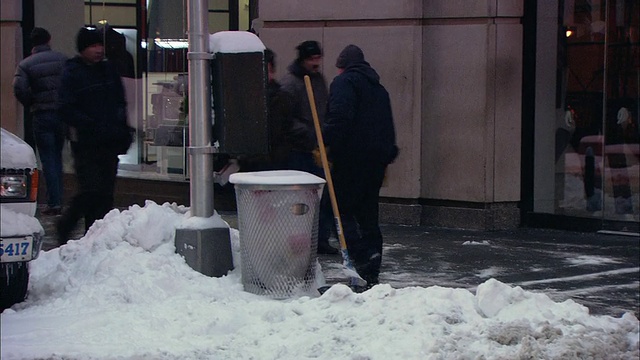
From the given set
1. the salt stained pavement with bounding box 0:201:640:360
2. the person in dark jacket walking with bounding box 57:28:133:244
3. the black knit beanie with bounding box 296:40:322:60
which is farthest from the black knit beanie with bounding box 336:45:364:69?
the person in dark jacket walking with bounding box 57:28:133:244

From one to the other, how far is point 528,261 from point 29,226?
4727 mm

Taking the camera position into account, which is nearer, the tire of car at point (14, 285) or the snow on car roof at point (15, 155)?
the snow on car roof at point (15, 155)

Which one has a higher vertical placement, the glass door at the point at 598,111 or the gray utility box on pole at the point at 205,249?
the glass door at the point at 598,111

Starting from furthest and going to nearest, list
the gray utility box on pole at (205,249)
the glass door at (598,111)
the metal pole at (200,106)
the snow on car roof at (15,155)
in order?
1. the glass door at (598,111)
2. the metal pole at (200,106)
3. the gray utility box on pole at (205,249)
4. the snow on car roof at (15,155)

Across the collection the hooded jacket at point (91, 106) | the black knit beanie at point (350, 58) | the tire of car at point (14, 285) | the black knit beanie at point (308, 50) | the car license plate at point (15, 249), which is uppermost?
the black knit beanie at point (308, 50)

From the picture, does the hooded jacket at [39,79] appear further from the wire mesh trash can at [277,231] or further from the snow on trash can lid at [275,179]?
the wire mesh trash can at [277,231]

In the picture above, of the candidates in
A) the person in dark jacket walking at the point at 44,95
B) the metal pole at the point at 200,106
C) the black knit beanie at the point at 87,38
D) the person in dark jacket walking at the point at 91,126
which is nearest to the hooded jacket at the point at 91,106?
the person in dark jacket walking at the point at 91,126

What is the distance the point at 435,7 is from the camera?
11.3 m

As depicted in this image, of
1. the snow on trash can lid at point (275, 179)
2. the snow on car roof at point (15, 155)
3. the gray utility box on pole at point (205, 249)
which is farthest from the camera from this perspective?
the gray utility box on pole at point (205, 249)

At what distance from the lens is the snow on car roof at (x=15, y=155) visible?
6.30 meters

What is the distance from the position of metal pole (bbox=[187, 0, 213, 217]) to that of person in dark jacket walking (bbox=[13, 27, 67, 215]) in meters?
4.21

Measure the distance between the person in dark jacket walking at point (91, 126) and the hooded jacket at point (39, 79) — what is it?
9.23ft

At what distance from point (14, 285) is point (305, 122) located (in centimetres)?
364

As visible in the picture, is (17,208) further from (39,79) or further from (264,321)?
(39,79)
